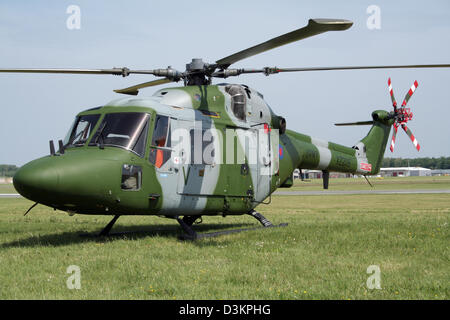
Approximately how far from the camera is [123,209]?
10.0 meters

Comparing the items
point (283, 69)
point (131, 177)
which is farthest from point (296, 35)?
point (131, 177)

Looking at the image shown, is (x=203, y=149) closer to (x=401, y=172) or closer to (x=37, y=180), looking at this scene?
(x=37, y=180)

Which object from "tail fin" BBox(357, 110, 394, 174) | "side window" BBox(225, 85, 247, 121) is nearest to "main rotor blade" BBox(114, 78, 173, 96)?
"side window" BBox(225, 85, 247, 121)

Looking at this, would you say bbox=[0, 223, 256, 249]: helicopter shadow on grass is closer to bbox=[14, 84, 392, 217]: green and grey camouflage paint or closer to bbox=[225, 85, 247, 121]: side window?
bbox=[14, 84, 392, 217]: green and grey camouflage paint

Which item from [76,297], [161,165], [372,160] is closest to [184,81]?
[161,165]

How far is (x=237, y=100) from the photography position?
12836mm

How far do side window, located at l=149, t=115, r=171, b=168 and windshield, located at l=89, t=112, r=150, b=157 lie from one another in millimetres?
262

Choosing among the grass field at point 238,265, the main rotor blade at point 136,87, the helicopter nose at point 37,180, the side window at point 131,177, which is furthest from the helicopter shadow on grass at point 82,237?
the main rotor blade at point 136,87

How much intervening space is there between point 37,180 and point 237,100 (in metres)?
6.00

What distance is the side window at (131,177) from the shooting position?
32.4 ft

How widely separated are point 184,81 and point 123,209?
4356 mm

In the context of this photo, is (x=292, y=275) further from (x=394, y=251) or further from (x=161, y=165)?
(x=161, y=165)

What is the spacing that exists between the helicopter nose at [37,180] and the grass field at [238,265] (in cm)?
126

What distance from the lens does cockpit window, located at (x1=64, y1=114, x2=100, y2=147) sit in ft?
33.9
